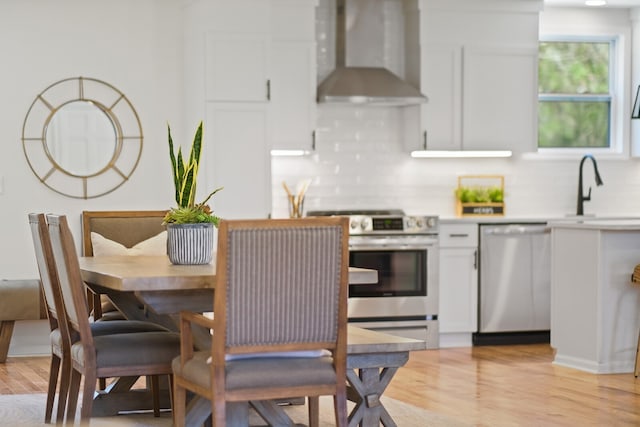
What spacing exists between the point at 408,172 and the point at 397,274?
3.42 feet

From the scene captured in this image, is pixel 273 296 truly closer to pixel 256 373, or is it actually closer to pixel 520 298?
pixel 256 373

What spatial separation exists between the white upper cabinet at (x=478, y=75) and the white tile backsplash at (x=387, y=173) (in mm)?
263

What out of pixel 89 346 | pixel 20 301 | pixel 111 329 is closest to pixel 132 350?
pixel 89 346

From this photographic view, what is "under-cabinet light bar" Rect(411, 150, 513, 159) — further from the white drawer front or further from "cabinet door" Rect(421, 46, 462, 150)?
the white drawer front

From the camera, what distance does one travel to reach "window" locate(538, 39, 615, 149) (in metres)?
8.47

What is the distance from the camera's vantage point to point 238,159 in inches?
278

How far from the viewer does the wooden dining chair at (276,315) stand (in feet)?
11.3

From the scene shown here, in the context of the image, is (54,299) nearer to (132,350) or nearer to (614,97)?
(132,350)

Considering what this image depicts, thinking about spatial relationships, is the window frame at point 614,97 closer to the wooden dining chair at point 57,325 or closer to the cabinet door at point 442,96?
the cabinet door at point 442,96

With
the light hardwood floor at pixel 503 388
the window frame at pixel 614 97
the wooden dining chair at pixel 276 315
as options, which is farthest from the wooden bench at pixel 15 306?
the window frame at pixel 614 97

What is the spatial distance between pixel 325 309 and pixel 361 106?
4531 mm

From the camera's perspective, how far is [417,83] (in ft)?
25.3

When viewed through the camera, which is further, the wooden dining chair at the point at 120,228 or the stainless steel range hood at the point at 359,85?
the stainless steel range hood at the point at 359,85

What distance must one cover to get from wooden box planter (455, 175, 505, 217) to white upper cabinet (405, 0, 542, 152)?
1.25 ft
